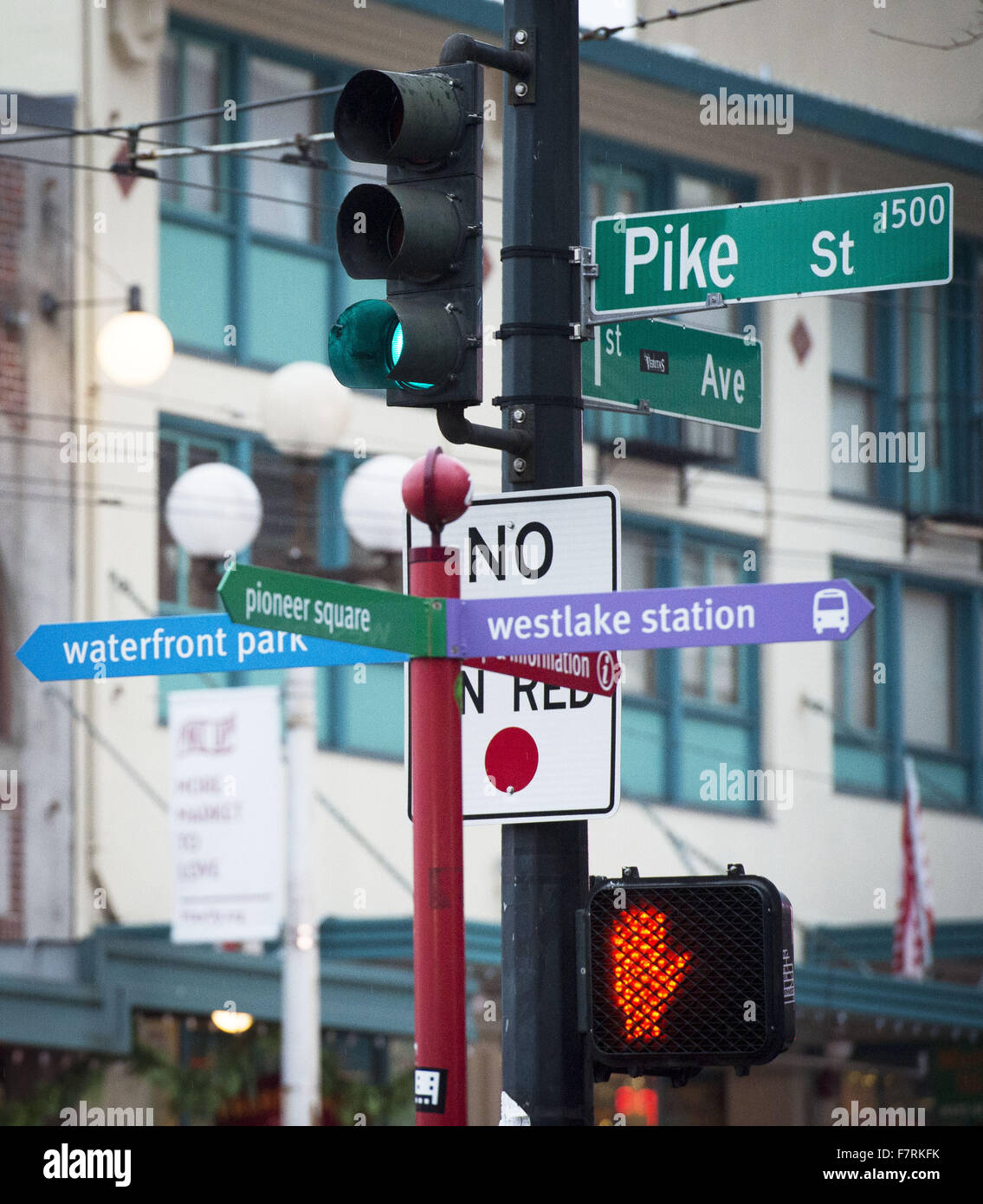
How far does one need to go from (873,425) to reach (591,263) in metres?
18.6

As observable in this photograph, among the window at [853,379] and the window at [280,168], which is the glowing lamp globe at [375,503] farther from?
the window at [853,379]

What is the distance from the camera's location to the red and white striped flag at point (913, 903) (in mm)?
21703

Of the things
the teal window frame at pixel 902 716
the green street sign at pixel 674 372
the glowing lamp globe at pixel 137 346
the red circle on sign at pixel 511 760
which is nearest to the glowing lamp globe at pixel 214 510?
the glowing lamp globe at pixel 137 346

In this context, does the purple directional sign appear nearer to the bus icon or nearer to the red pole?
the bus icon

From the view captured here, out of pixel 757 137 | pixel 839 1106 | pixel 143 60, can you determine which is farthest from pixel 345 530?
pixel 839 1106

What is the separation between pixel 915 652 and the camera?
81.0 feet

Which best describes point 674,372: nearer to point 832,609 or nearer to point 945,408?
point 832,609

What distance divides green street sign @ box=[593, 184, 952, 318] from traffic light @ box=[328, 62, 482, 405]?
2.12 ft

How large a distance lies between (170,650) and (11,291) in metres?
12.5

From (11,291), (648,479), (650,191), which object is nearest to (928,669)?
(648,479)

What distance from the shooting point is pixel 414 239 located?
5.12 metres

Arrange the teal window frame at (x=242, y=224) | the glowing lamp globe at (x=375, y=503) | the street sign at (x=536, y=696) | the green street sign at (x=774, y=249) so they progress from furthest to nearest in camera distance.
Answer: the teal window frame at (x=242, y=224), the glowing lamp globe at (x=375, y=503), the green street sign at (x=774, y=249), the street sign at (x=536, y=696)

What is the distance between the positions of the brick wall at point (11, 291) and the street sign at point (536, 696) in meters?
12.1
